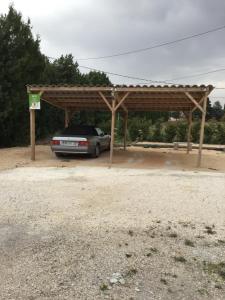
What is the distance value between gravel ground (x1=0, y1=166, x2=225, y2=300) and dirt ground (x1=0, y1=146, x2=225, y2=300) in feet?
0.04

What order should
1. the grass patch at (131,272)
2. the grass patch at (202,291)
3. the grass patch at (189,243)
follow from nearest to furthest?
1. the grass patch at (202,291)
2. the grass patch at (131,272)
3. the grass patch at (189,243)

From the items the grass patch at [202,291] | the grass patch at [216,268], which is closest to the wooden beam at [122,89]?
the grass patch at [216,268]

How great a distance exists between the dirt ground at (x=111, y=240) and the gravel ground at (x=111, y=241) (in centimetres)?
1

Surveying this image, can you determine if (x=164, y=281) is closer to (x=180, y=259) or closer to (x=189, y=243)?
(x=180, y=259)

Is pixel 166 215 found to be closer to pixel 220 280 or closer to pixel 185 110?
pixel 220 280

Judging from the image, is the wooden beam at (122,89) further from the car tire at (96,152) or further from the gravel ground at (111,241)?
the gravel ground at (111,241)

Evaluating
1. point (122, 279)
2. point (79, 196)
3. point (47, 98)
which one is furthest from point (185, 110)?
point (122, 279)

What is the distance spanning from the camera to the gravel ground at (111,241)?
389 centimetres

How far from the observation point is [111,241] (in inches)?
202

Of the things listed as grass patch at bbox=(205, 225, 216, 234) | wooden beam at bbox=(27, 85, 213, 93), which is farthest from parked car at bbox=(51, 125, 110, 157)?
grass patch at bbox=(205, 225, 216, 234)

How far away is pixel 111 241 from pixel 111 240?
4 centimetres

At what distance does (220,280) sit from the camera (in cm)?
407

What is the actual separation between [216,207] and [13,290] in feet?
14.9

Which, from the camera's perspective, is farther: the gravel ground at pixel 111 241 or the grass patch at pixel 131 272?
the grass patch at pixel 131 272
